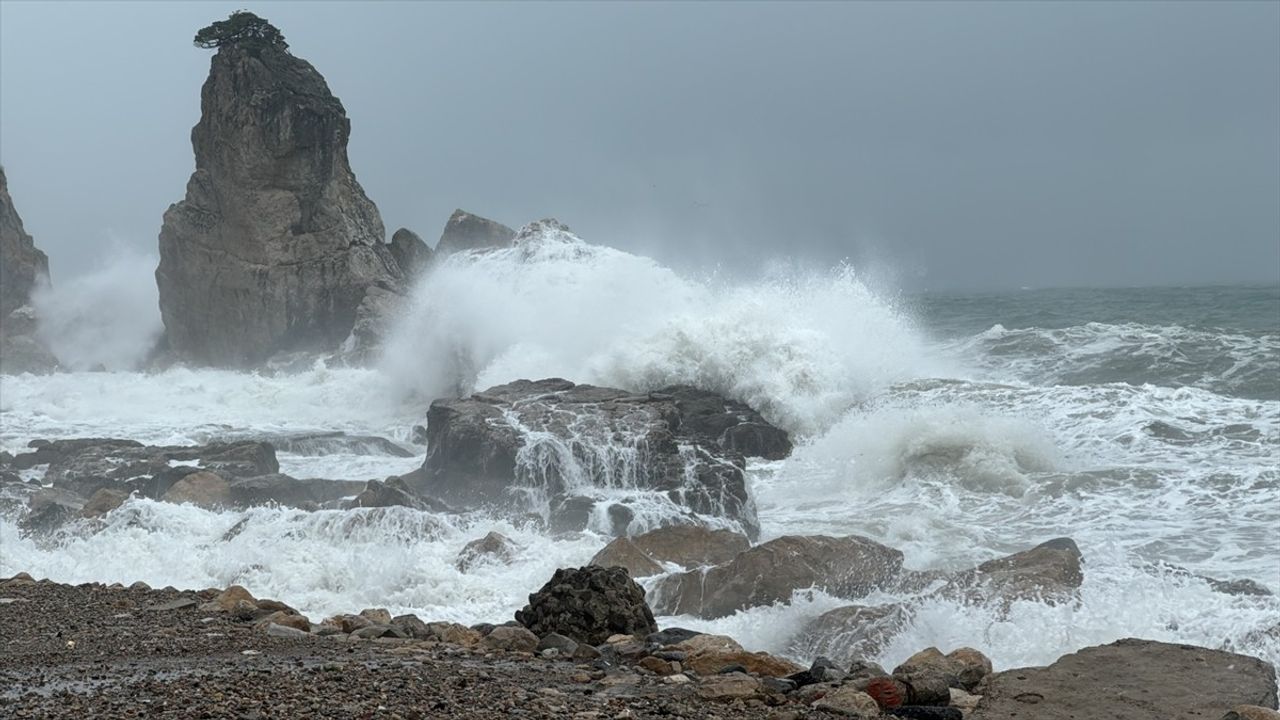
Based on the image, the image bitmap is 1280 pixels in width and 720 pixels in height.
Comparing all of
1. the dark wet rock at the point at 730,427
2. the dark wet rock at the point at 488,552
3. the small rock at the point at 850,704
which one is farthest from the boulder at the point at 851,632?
the dark wet rock at the point at 730,427

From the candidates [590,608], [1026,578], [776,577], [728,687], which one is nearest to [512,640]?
[590,608]

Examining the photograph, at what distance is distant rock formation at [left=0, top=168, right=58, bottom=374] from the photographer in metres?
38.0

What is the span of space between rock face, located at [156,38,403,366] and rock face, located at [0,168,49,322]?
351 inches

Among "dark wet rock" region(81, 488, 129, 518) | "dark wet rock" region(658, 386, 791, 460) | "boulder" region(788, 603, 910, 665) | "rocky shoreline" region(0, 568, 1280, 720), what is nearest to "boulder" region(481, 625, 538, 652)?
"rocky shoreline" region(0, 568, 1280, 720)

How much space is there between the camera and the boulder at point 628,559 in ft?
34.2

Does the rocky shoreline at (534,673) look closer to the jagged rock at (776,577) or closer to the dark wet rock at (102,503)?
the jagged rock at (776,577)

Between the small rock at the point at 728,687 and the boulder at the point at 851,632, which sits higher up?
the small rock at the point at 728,687

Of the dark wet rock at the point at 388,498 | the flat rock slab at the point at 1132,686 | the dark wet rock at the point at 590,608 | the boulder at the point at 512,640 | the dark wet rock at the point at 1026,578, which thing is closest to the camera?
the flat rock slab at the point at 1132,686

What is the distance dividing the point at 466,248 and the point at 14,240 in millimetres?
18729

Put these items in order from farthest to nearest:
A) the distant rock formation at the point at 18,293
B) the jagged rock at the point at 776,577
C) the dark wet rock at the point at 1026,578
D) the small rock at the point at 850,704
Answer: the distant rock formation at the point at 18,293
the jagged rock at the point at 776,577
the dark wet rock at the point at 1026,578
the small rock at the point at 850,704

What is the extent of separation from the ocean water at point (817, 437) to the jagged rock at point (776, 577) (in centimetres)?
29

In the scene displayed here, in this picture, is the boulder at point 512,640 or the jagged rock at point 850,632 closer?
the boulder at point 512,640

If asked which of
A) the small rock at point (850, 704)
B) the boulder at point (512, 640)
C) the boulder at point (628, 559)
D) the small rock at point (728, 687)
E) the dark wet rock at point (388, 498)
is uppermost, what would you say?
the dark wet rock at point (388, 498)

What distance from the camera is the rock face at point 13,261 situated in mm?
40469
